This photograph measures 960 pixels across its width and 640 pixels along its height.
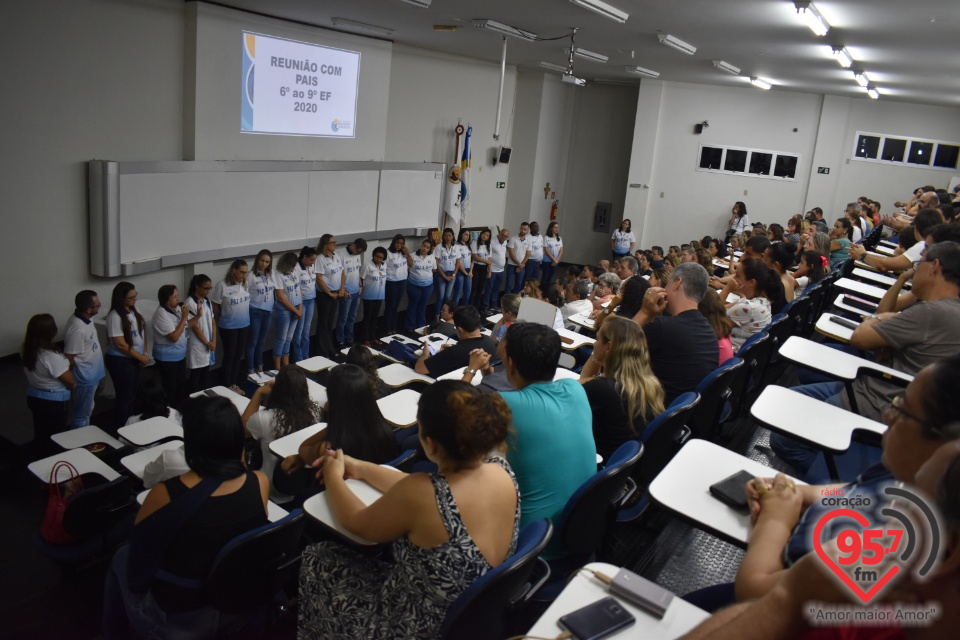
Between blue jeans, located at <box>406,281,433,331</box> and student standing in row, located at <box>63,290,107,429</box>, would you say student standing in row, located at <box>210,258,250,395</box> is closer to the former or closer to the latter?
student standing in row, located at <box>63,290,107,429</box>

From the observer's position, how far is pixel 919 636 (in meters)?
0.99

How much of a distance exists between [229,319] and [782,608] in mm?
6058

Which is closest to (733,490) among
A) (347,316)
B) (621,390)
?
(621,390)

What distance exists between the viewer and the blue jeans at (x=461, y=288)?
10031 millimetres

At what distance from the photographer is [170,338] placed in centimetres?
576

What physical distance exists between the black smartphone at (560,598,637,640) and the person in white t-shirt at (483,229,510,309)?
8.82m

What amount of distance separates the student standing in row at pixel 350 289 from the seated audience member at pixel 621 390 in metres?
5.32

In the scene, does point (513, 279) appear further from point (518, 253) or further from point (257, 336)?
point (257, 336)

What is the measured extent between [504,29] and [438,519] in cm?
631

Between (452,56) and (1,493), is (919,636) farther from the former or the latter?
(452,56)

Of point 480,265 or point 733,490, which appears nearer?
point 733,490

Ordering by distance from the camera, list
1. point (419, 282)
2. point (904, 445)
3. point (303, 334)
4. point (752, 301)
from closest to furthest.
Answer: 1. point (904, 445)
2. point (752, 301)
3. point (303, 334)
4. point (419, 282)

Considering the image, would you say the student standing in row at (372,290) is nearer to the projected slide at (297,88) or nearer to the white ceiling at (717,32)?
the projected slide at (297,88)

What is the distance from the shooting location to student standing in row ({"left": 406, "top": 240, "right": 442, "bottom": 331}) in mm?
8969
